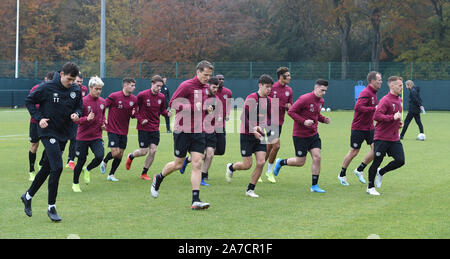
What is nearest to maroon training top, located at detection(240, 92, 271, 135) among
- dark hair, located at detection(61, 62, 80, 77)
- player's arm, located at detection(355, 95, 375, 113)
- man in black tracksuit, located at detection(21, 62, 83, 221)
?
player's arm, located at detection(355, 95, 375, 113)

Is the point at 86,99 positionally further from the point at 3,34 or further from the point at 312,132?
the point at 3,34

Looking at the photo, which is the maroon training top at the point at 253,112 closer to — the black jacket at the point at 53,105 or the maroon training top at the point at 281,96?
the maroon training top at the point at 281,96

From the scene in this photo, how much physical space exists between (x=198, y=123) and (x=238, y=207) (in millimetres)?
1387

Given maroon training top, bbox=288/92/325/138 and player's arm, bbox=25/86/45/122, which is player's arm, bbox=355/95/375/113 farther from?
player's arm, bbox=25/86/45/122

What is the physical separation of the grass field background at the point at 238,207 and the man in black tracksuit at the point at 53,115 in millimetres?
524

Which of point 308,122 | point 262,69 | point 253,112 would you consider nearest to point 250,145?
point 253,112

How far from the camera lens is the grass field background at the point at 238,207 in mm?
7855

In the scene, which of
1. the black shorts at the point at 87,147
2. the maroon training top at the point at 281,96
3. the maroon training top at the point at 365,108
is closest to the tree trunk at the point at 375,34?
the maroon training top at the point at 281,96

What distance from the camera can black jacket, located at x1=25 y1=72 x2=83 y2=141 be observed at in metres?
8.59

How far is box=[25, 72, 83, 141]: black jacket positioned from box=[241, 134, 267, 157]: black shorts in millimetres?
3176

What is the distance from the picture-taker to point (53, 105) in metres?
8.62
